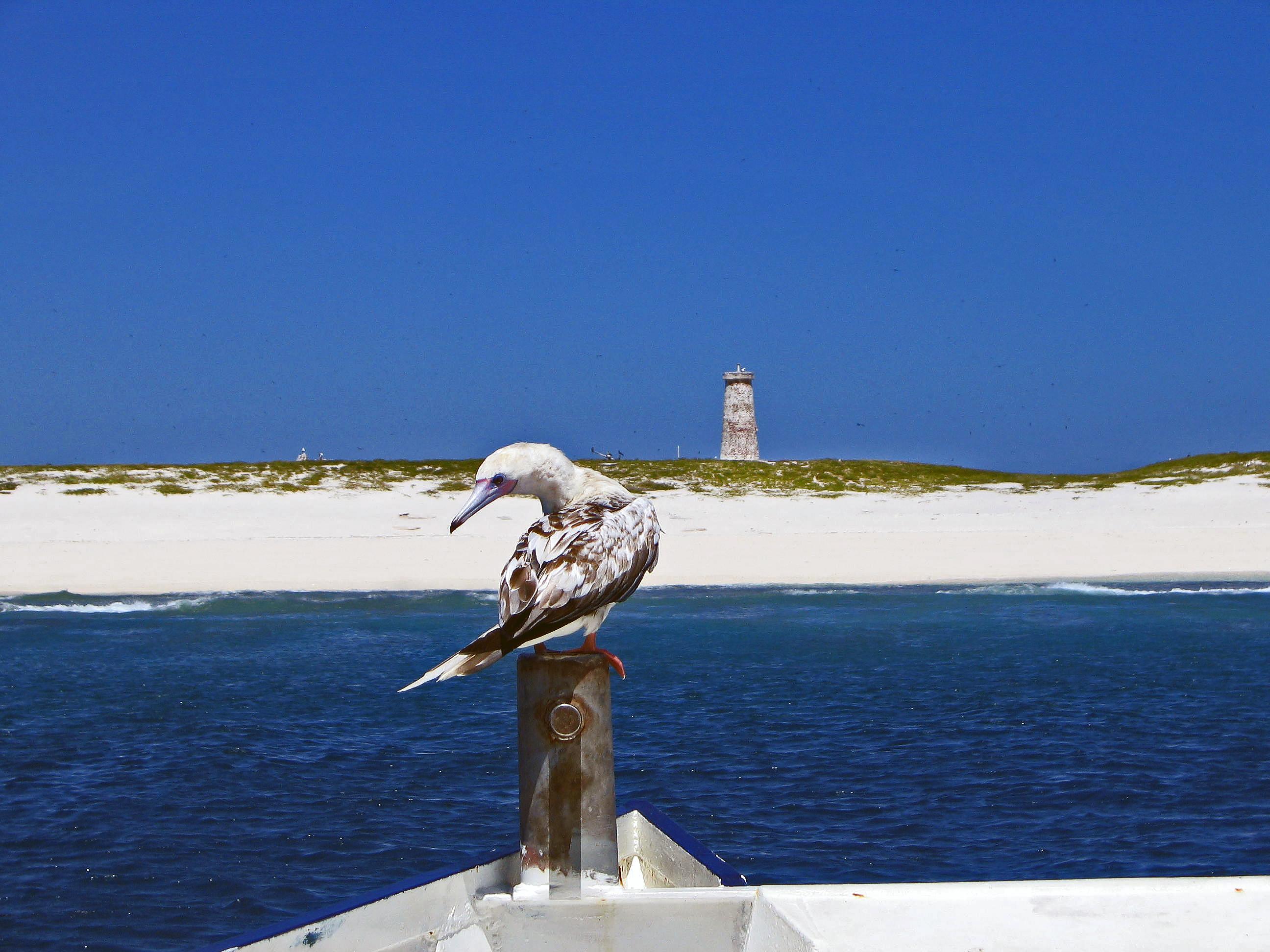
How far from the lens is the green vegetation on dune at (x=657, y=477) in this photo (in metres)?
45.4

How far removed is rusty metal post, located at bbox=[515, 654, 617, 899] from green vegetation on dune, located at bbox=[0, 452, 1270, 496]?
133 ft

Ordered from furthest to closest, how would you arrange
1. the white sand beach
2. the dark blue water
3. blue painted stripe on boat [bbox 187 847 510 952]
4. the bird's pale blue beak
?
1. the white sand beach
2. the dark blue water
3. the bird's pale blue beak
4. blue painted stripe on boat [bbox 187 847 510 952]

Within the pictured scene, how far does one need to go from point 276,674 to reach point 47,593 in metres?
12.7

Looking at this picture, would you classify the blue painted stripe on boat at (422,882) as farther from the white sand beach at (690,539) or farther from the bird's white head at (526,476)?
the white sand beach at (690,539)

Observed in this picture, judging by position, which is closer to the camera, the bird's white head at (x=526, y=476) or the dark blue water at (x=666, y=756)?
the bird's white head at (x=526, y=476)

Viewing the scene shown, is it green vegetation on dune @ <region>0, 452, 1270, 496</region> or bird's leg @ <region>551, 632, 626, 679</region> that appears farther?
green vegetation on dune @ <region>0, 452, 1270, 496</region>

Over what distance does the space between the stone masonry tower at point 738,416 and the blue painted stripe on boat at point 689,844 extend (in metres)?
70.8

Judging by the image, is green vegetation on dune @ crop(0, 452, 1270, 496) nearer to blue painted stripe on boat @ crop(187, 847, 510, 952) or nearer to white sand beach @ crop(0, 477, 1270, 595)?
white sand beach @ crop(0, 477, 1270, 595)

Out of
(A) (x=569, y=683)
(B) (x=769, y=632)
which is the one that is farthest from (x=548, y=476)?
(B) (x=769, y=632)

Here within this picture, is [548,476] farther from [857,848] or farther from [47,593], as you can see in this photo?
[47,593]

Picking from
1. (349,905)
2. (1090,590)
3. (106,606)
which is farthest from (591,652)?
(1090,590)

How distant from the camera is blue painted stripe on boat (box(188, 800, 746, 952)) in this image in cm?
471

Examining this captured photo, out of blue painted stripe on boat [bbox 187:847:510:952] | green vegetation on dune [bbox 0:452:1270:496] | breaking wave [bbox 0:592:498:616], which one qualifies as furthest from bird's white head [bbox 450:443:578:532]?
green vegetation on dune [bbox 0:452:1270:496]

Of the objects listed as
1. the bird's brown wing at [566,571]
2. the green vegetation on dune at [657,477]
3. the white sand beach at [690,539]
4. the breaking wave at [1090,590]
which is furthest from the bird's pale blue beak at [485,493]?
the green vegetation on dune at [657,477]
